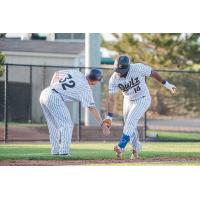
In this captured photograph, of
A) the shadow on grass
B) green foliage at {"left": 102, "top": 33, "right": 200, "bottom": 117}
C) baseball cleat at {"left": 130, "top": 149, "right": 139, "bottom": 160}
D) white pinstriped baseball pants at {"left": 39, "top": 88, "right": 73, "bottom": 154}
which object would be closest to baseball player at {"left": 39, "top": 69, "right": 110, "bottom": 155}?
white pinstriped baseball pants at {"left": 39, "top": 88, "right": 73, "bottom": 154}

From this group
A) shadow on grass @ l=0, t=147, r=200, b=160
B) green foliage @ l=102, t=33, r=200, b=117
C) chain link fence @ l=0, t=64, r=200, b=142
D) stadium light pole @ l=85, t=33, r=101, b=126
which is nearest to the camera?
shadow on grass @ l=0, t=147, r=200, b=160

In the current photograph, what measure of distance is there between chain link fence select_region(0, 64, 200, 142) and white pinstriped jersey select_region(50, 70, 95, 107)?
2.14 ft

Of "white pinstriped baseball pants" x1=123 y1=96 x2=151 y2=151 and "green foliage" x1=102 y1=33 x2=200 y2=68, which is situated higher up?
"green foliage" x1=102 y1=33 x2=200 y2=68

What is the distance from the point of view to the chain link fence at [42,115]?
12219mm

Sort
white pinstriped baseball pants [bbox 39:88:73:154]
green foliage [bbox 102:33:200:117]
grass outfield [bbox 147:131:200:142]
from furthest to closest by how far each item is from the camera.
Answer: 1. green foliage [bbox 102:33:200:117]
2. grass outfield [bbox 147:131:200:142]
3. white pinstriped baseball pants [bbox 39:88:73:154]

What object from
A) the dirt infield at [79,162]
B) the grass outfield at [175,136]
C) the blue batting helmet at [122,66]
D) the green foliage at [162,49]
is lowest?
the dirt infield at [79,162]

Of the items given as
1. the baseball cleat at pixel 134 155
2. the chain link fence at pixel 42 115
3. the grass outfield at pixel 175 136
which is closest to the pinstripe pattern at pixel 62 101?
the chain link fence at pixel 42 115

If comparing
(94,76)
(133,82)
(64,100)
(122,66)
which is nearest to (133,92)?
(133,82)

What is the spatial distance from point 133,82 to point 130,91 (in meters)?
0.14

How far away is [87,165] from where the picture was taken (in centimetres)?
943

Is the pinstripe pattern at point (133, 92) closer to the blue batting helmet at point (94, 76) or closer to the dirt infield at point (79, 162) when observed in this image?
the blue batting helmet at point (94, 76)

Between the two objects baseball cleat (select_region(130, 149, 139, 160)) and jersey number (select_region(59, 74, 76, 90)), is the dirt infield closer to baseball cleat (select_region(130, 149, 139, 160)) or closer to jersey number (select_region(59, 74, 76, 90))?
baseball cleat (select_region(130, 149, 139, 160))

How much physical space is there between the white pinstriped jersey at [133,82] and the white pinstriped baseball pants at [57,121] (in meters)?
0.67

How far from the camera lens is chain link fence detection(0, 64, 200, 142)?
1222cm
